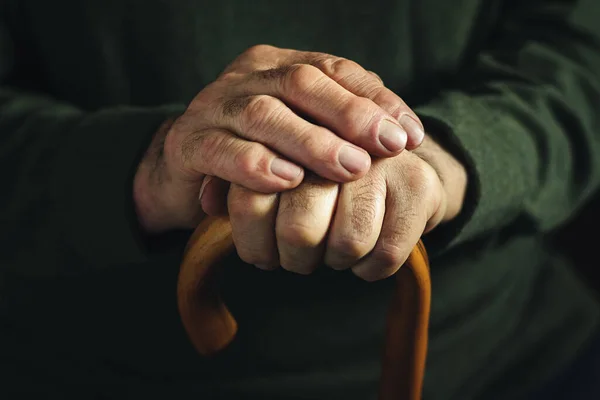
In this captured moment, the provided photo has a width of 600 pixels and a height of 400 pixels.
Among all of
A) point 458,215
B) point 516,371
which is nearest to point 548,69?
point 458,215

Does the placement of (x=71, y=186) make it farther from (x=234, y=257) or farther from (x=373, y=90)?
(x=373, y=90)

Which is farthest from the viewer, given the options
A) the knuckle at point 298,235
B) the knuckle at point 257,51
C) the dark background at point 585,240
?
the dark background at point 585,240

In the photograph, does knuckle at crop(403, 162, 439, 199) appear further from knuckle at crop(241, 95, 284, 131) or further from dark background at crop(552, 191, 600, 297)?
dark background at crop(552, 191, 600, 297)

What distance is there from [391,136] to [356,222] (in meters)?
0.07

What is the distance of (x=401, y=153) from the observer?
494 mm

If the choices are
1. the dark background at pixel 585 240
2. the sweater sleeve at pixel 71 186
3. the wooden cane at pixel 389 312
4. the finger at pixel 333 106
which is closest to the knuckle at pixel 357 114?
the finger at pixel 333 106

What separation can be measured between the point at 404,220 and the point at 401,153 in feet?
0.20

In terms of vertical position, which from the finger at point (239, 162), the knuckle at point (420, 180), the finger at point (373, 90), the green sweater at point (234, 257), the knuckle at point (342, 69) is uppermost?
the knuckle at point (342, 69)

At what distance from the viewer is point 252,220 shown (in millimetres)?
448

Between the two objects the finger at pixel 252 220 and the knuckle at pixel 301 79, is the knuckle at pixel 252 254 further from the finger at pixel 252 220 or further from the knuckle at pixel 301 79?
the knuckle at pixel 301 79

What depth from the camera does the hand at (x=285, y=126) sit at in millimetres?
446

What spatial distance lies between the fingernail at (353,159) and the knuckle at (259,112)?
59 millimetres

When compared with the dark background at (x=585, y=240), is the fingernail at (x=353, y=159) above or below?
above

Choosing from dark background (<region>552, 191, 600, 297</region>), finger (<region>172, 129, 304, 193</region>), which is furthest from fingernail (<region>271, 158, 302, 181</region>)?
dark background (<region>552, 191, 600, 297</region>)
